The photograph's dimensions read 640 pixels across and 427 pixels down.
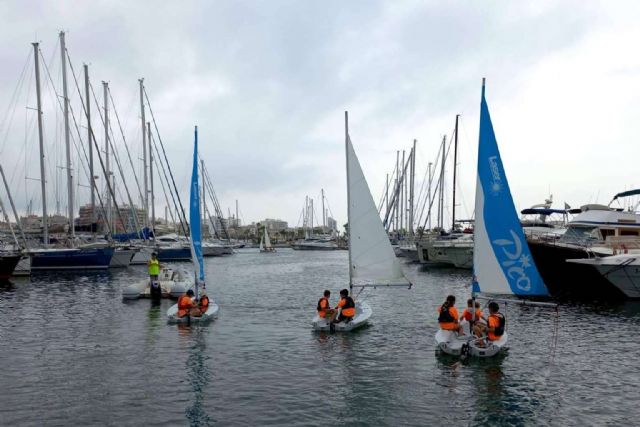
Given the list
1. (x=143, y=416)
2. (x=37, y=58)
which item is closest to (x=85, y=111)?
(x=37, y=58)

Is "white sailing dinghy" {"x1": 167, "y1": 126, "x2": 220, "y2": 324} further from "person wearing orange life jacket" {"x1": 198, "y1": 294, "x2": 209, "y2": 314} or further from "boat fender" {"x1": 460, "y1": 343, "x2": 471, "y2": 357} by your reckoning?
"boat fender" {"x1": 460, "y1": 343, "x2": 471, "y2": 357}

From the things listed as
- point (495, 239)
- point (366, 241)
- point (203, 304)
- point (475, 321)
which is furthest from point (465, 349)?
point (203, 304)

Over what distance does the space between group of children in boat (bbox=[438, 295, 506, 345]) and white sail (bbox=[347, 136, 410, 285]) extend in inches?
203

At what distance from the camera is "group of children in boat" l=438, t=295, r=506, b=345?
16.8 metres

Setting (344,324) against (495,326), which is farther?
(344,324)

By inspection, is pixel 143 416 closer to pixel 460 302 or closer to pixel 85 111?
pixel 460 302

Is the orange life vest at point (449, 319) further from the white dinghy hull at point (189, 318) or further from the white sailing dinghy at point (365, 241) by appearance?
the white dinghy hull at point (189, 318)

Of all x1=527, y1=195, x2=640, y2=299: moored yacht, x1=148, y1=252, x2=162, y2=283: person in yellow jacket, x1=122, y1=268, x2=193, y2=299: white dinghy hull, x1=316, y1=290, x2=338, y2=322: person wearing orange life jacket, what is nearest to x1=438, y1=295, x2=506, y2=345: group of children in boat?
x1=316, y1=290, x2=338, y2=322: person wearing orange life jacket

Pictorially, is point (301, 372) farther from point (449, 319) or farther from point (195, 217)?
point (195, 217)

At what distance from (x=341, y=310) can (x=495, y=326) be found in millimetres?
6317

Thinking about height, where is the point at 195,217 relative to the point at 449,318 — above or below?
above

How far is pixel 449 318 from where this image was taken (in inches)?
684

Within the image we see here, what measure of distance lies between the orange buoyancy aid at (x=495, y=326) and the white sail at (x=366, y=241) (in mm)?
5993

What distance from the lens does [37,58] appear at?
5006 centimetres
